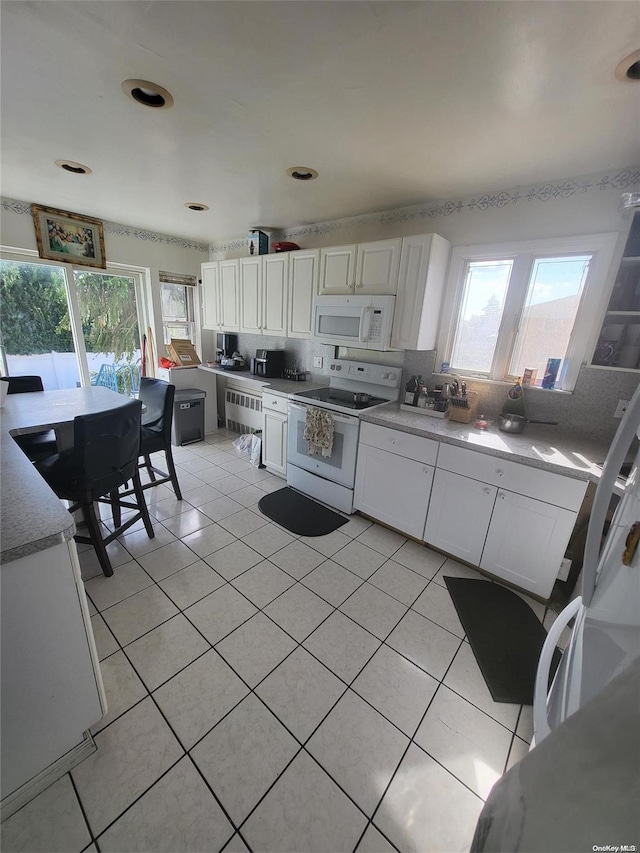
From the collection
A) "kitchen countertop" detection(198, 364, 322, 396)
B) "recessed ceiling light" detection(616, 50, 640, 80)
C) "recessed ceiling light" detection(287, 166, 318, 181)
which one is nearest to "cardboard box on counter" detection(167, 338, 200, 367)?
"kitchen countertop" detection(198, 364, 322, 396)

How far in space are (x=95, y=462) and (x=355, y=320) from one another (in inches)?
80.1

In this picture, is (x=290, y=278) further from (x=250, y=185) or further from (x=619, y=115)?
(x=619, y=115)

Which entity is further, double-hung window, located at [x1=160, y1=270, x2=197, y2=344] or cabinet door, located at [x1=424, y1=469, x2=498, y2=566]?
double-hung window, located at [x1=160, y1=270, x2=197, y2=344]

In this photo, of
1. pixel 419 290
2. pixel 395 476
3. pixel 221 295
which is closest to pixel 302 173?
pixel 419 290

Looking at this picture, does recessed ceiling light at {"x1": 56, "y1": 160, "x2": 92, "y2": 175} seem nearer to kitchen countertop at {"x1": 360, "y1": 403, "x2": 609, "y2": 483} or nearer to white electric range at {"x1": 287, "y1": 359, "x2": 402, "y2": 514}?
white electric range at {"x1": 287, "y1": 359, "x2": 402, "y2": 514}

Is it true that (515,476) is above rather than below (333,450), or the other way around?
above

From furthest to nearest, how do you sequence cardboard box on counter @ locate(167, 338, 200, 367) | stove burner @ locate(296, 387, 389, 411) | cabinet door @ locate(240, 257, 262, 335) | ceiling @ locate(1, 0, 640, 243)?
cardboard box on counter @ locate(167, 338, 200, 367), cabinet door @ locate(240, 257, 262, 335), stove burner @ locate(296, 387, 389, 411), ceiling @ locate(1, 0, 640, 243)

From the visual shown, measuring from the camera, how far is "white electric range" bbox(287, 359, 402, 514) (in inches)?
101

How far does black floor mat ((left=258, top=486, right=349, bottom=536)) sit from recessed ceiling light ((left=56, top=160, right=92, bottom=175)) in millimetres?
2706

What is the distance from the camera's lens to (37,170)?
2.22m

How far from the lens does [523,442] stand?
2008mm

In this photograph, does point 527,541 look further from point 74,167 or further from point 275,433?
point 74,167

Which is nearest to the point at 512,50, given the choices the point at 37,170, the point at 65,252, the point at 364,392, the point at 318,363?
the point at 364,392

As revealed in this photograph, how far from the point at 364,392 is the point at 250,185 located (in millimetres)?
1807
